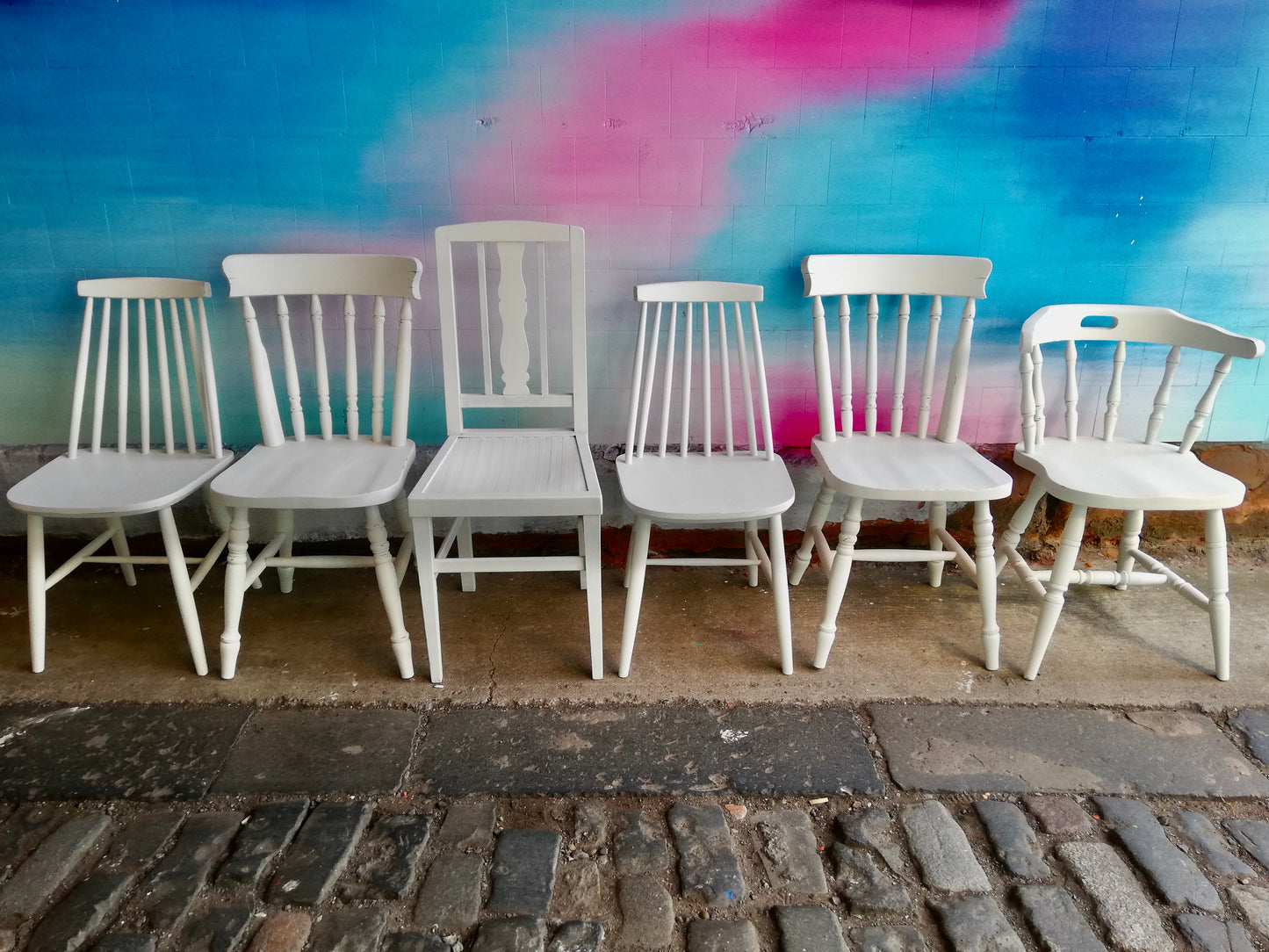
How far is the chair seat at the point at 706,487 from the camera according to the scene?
6.68 ft

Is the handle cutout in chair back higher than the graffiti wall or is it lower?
lower

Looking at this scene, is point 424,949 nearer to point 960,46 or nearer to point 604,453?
point 604,453

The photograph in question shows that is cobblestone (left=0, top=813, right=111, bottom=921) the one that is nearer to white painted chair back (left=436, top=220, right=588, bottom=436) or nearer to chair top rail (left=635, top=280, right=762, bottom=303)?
white painted chair back (left=436, top=220, right=588, bottom=436)

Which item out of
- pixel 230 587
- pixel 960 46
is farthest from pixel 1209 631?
pixel 230 587

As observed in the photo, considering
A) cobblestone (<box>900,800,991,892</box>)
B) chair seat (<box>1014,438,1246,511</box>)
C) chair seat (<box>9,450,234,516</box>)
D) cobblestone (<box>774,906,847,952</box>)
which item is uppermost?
chair seat (<box>1014,438,1246,511</box>)

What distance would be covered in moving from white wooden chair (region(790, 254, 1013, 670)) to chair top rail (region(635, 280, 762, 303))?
185 mm

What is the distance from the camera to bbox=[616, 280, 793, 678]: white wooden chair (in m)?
2.11

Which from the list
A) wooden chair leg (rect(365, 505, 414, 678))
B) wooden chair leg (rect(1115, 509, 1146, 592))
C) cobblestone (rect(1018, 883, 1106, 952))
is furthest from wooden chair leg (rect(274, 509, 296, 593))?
wooden chair leg (rect(1115, 509, 1146, 592))

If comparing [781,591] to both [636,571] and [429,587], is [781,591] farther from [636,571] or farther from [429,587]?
[429,587]

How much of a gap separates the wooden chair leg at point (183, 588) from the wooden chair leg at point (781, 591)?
4.97ft

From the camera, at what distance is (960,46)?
2383mm

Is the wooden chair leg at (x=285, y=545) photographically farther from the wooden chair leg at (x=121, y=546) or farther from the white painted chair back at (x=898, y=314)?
the white painted chair back at (x=898, y=314)

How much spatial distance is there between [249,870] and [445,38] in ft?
7.03

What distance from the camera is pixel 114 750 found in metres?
1.93
